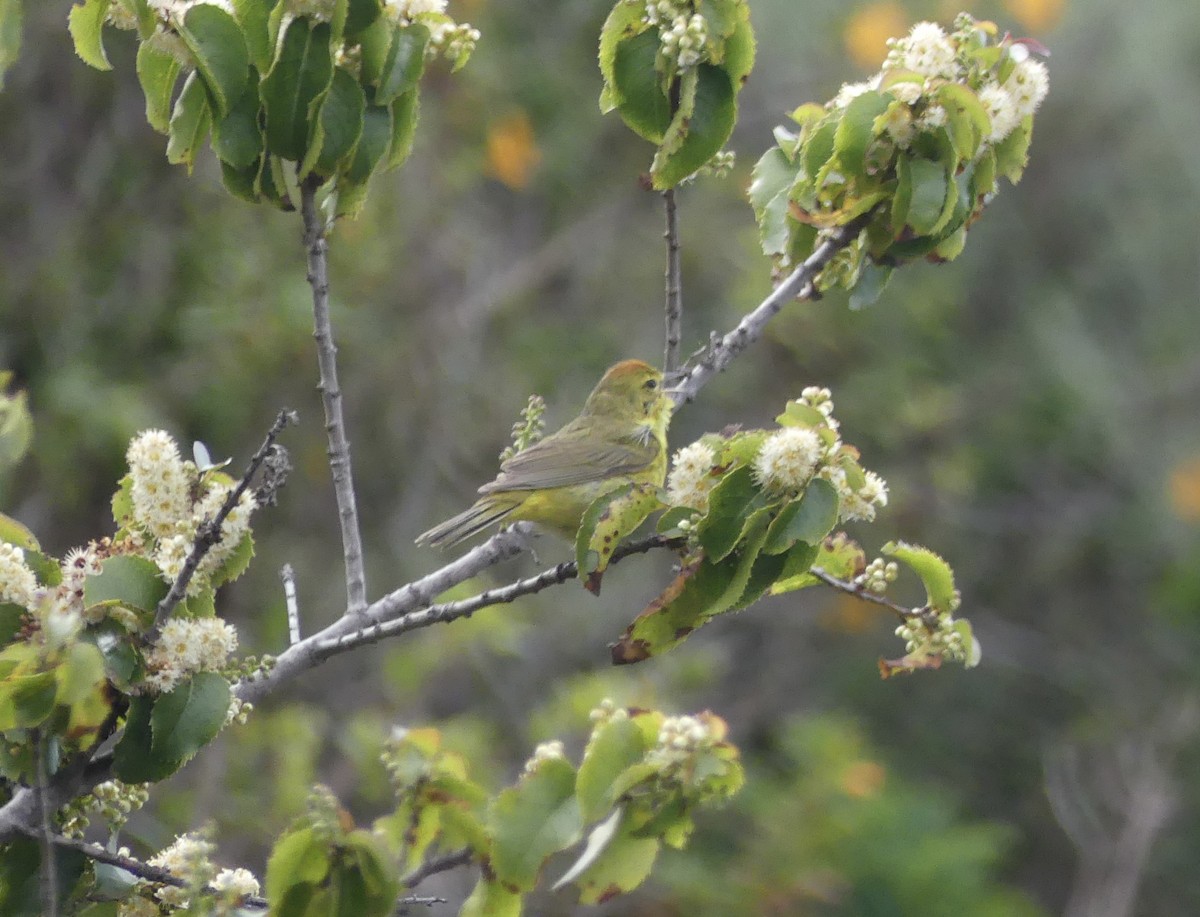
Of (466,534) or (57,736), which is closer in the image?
(57,736)

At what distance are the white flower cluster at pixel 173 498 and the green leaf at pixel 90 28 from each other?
2.02 ft

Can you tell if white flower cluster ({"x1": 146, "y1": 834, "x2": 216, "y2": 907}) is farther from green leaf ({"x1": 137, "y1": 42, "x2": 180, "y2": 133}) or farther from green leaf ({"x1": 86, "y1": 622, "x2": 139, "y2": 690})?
green leaf ({"x1": 137, "y1": 42, "x2": 180, "y2": 133})

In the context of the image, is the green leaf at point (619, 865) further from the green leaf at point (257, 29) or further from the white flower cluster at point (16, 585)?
the green leaf at point (257, 29)

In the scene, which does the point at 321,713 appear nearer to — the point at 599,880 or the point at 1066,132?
the point at 599,880

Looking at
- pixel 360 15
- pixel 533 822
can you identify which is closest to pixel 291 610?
pixel 533 822

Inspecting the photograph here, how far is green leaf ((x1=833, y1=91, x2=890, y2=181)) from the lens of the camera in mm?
2494

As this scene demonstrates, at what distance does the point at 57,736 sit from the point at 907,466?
7787mm

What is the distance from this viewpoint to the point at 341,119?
2248 millimetres

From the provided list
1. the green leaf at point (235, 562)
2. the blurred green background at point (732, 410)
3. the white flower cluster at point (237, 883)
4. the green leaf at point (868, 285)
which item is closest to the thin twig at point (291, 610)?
the green leaf at point (235, 562)

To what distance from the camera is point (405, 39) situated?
2305 mm

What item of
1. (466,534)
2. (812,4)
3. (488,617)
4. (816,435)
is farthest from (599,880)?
(812,4)

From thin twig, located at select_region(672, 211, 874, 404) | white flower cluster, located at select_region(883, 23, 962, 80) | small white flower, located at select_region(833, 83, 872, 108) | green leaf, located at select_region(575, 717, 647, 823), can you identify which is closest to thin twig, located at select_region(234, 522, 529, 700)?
thin twig, located at select_region(672, 211, 874, 404)

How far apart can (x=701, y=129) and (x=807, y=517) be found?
2.92 feet

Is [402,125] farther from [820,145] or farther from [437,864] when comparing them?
[437,864]
